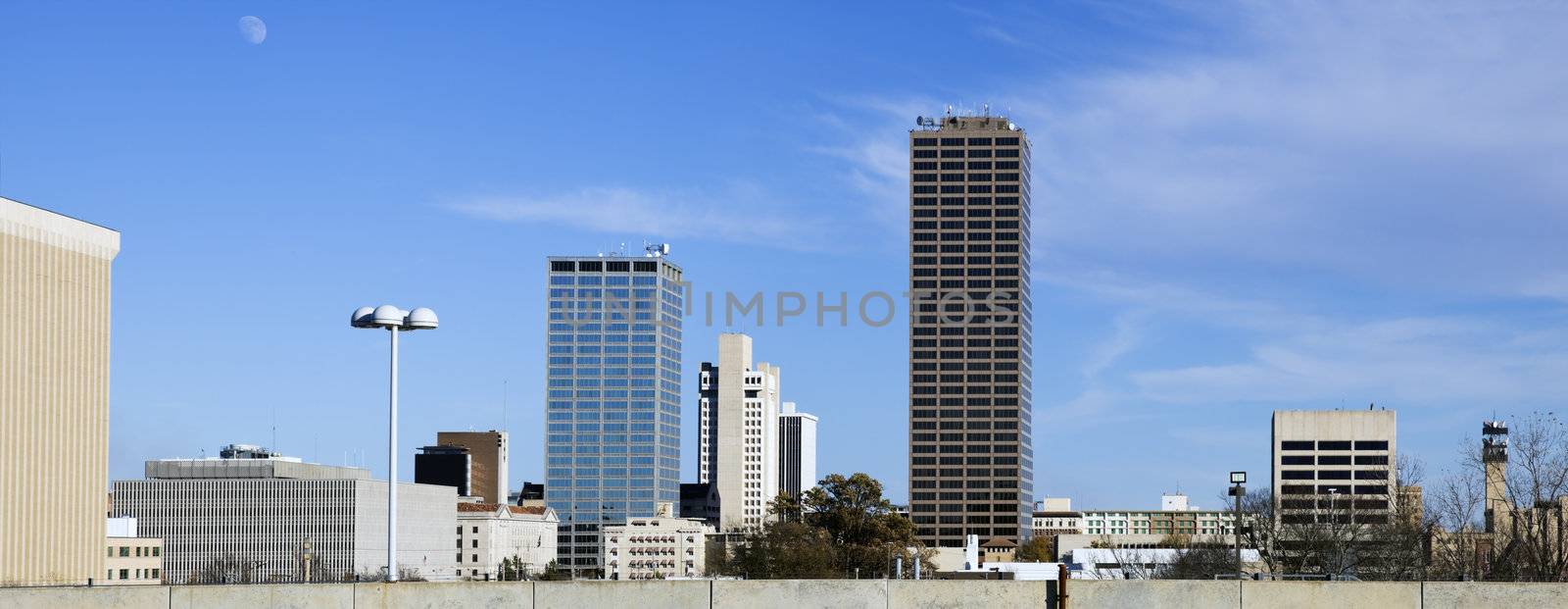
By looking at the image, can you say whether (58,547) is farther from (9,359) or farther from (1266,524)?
(1266,524)

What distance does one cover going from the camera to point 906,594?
3127 centimetres

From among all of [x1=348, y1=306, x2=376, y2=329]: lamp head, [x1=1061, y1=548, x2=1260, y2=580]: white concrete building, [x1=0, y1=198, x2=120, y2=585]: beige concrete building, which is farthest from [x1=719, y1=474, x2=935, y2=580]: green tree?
[x1=348, y1=306, x2=376, y2=329]: lamp head

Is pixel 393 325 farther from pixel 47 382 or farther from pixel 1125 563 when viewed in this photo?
pixel 47 382

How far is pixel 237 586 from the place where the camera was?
30.7m

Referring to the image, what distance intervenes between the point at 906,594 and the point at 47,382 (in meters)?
180

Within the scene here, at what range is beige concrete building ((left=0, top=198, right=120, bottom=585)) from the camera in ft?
603

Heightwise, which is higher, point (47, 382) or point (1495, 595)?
point (47, 382)

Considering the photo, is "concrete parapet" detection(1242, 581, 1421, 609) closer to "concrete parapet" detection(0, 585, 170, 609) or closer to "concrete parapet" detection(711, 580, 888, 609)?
"concrete parapet" detection(711, 580, 888, 609)

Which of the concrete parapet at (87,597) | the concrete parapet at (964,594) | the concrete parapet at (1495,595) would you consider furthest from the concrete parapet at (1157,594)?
the concrete parapet at (87,597)

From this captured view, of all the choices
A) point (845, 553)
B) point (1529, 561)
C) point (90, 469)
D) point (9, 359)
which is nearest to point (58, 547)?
point (90, 469)

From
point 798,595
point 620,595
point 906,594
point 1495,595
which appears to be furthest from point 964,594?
point 1495,595

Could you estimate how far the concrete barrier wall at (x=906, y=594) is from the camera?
31.1m

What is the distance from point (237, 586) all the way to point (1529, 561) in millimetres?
53256

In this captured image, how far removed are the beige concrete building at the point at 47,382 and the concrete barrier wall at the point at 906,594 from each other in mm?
162481
